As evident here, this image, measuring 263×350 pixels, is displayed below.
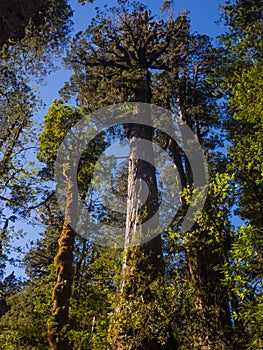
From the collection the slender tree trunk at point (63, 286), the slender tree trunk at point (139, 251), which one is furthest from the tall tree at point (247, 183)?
the slender tree trunk at point (63, 286)

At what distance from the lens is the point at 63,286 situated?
23.0 ft

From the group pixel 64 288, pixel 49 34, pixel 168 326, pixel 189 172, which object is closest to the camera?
pixel 168 326

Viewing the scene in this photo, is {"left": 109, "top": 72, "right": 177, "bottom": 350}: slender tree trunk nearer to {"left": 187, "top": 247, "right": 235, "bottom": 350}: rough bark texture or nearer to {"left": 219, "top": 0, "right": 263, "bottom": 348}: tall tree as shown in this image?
{"left": 187, "top": 247, "right": 235, "bottom": 350}: rough bark texture

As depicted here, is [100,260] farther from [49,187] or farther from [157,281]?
[49,187]

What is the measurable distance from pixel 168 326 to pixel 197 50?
10704 millimetres

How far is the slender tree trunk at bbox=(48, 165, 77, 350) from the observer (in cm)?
607

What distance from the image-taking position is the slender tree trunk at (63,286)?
6.07 m

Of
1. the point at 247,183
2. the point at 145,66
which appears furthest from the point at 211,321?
the point at 145,66

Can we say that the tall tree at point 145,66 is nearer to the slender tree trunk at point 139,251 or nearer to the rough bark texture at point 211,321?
the slender tree trunk at point 139,251

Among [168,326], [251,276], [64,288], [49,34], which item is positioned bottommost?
[168,326]

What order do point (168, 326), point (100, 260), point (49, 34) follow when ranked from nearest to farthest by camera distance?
point (168, 326)
point (100, 260)
point (49, 34)

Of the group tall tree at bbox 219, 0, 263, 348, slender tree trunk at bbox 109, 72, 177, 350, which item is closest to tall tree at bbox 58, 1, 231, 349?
slender tree trunk at bbox 109, 72, 177, 350

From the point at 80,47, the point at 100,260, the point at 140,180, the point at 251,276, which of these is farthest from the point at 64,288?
the point at 80,47

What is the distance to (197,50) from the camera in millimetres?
12445
